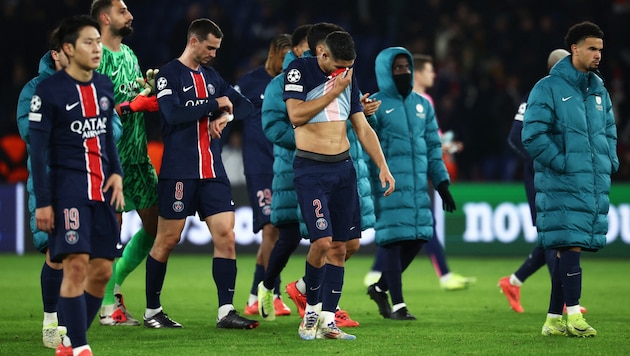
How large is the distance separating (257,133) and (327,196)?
7.93 feet

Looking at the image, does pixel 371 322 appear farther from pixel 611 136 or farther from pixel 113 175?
pixel 113 175

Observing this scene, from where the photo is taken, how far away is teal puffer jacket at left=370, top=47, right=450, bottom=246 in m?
9.31

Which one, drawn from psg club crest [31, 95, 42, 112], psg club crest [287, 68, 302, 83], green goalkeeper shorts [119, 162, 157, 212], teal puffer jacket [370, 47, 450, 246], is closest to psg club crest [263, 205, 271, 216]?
teal puffer jacket [370, 47, 450, 246]

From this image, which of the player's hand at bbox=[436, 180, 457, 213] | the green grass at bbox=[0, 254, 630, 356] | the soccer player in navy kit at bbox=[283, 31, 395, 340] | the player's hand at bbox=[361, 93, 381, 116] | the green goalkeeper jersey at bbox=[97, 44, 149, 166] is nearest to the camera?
the green grass at bbox=[0, 254, 630, 356]

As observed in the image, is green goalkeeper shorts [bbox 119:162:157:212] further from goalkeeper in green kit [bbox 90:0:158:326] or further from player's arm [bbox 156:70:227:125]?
player's arm [bbox 156:70:227:125]

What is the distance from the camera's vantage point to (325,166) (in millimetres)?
7707

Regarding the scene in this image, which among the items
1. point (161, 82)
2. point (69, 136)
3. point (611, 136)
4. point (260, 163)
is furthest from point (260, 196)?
point (69, 136)

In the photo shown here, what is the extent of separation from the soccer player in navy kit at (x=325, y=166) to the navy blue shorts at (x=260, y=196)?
193 centimetres

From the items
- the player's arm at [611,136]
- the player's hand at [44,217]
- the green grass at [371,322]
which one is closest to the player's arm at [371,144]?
the green grass at [371,322]

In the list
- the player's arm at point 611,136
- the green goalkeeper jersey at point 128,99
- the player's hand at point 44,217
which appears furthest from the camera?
the green goalkeeper jersey at point 128,99

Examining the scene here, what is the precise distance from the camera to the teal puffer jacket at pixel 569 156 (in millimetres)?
7863

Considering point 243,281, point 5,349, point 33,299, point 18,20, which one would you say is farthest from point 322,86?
point 18,20

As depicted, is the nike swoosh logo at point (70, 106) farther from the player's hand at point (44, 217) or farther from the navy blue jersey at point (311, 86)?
the navy blue jersey at point (311, 86)

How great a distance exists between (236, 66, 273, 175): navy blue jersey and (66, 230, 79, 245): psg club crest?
12.3ft
